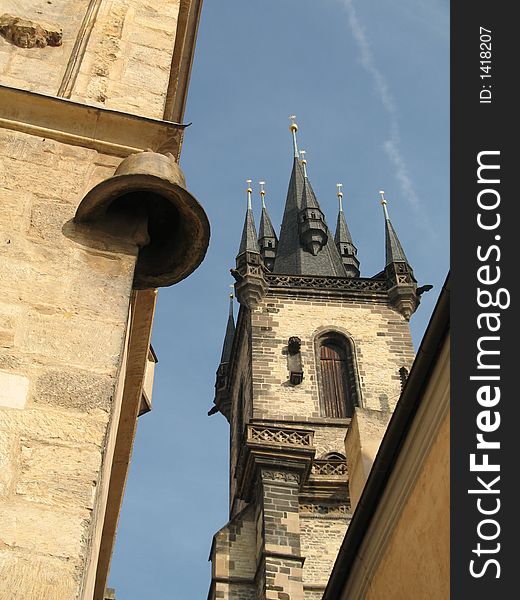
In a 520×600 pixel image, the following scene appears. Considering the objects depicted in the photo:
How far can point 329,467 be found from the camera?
21.3 m

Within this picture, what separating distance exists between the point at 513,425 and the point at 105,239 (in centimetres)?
207

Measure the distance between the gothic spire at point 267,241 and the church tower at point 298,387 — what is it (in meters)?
0.08

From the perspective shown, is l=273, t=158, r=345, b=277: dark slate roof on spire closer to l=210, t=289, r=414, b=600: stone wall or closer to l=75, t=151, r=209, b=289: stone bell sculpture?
l=210, t=289, r=414, b=600: stone wall

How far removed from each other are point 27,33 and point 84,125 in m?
1.18

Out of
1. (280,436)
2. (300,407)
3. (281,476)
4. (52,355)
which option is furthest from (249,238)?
(52,355)

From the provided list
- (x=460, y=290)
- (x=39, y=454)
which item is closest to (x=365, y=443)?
(x=460, y=290)

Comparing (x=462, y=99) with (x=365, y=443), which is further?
(x=365, y=443)

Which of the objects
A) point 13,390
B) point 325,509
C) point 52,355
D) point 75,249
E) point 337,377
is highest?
point 337,377

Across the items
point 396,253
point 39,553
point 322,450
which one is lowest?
point 39,553

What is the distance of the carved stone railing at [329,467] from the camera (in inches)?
835

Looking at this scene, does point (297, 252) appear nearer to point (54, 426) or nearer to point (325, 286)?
point (325, 286)

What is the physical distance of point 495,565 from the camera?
3.63 metres

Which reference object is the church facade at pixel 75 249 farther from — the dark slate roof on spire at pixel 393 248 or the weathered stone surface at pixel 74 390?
the dark slate roof on spire at pixel 393 248

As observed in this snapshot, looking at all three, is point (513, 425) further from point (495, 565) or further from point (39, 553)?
point (39, 553)
